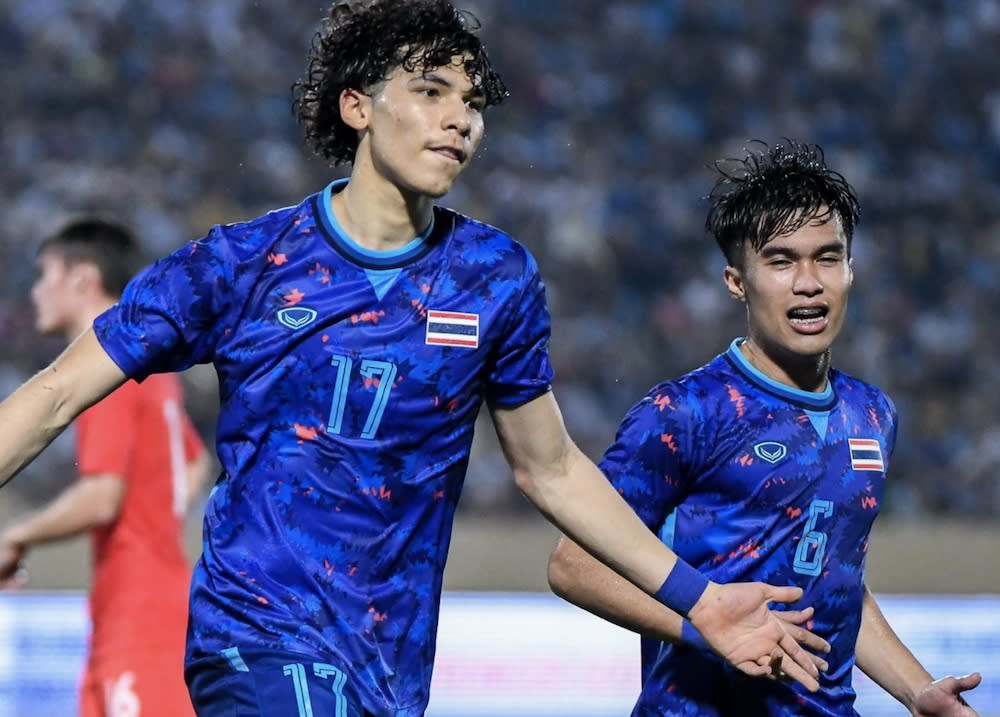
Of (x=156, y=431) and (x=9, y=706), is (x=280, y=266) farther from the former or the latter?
(x=9, y=706)

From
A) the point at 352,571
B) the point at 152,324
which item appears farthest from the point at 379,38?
the point at 352,571

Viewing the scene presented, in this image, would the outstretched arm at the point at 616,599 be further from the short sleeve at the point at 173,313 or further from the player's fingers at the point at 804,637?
the short sleeve at the point at 173,313

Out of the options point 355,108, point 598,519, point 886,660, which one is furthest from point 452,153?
point 886,660

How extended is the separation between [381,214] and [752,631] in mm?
1236

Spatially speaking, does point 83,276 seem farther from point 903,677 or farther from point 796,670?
point 796,670

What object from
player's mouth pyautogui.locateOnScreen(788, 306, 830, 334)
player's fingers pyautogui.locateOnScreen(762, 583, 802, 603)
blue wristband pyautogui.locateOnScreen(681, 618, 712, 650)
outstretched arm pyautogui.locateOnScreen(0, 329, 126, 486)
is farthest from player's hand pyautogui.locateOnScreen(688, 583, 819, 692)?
outstretched arm pyautogui.locateOnScreen(0, 329, 126, 486)

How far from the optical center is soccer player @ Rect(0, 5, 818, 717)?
11.3 ft

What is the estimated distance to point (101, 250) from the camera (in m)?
6.13

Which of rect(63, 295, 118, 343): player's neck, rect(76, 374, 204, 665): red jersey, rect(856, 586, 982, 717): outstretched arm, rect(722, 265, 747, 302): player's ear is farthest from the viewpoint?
rect(63, 295, 118, 343): player's neck

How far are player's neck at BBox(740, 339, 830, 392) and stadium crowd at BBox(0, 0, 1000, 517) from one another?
6190 mm

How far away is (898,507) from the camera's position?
35.4 ft

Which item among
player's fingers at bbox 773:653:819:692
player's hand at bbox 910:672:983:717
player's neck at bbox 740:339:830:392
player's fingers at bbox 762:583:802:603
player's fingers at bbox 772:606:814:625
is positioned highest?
player's neck at bbox 740:339:830:392

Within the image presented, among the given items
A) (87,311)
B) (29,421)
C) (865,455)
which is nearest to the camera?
(29,421)

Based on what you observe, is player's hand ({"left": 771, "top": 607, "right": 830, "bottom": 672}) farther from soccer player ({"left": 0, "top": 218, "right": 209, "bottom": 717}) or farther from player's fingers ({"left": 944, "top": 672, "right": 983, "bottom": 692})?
soccer player ({"left": 0, "top": 218, "right": 209, "bottom": 717})
